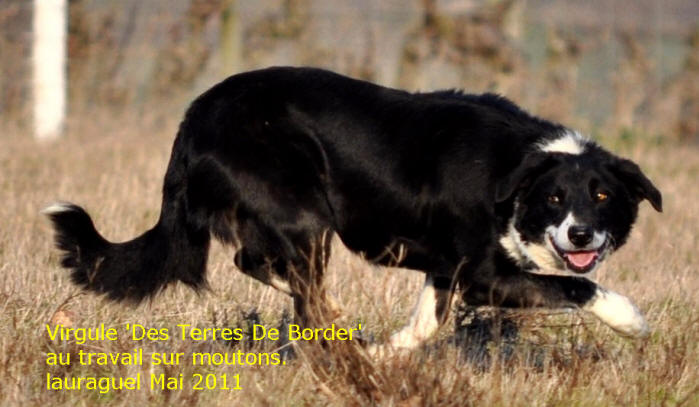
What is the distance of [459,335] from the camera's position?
540cm

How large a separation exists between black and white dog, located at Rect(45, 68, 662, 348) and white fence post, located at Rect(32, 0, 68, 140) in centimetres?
733

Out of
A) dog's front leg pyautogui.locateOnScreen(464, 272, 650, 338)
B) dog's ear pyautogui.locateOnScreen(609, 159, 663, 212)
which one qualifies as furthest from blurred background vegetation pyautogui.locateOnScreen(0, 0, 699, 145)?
dog's front leg pyautogui.locateOnScreen(464, 272, 650, 338)

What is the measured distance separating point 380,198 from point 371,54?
9.53m

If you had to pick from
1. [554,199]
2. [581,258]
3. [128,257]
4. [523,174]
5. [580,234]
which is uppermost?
[523,174]

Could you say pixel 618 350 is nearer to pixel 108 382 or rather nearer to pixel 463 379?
pixel 463 379

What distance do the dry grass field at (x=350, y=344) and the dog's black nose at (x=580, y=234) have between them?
1.15 ft

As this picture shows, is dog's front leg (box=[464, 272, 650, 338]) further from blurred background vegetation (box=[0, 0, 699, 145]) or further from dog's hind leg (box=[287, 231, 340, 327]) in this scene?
blurred background vegetation (box=[0, 0, 699, 145])

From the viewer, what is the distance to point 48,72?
39.7 ft

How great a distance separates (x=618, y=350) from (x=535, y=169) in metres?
0.99

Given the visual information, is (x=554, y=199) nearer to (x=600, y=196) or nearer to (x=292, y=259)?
(x=600, y=196)

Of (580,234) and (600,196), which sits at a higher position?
(600,196)

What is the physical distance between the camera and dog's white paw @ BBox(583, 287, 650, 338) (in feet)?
15.0

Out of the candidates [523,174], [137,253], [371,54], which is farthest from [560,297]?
[371,54]

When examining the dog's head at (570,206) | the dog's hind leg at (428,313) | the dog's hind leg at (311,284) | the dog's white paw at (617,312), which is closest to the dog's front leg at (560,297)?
the dog's white paw at (617,312)
